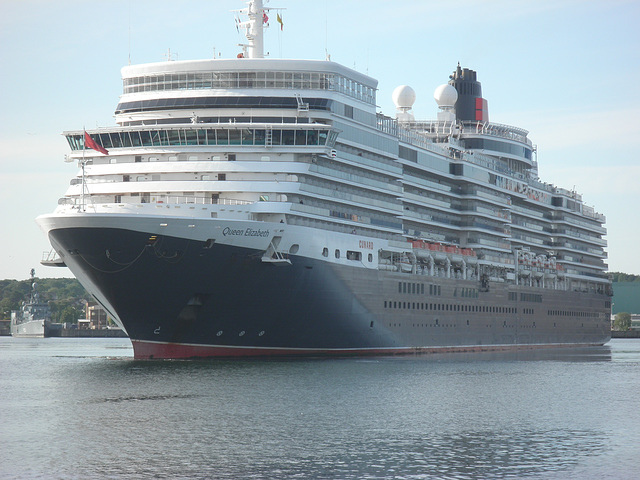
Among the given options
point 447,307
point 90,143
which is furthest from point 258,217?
point 447,307

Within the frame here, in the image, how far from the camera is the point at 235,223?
2004 inches

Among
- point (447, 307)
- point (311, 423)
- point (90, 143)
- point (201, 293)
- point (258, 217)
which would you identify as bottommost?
point (311, 423)

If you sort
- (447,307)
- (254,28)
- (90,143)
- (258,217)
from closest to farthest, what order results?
(90,143) < (258,217) < (254,28) < (447,307)

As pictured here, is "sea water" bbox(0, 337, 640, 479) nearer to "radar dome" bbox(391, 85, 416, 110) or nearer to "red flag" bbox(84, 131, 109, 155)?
"red flag" bbox(84, 131, 109, 155)

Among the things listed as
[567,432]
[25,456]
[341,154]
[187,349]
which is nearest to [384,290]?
[341,154]

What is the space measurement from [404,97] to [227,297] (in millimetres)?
41710

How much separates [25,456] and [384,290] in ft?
123

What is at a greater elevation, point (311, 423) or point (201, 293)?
point (201, 293)

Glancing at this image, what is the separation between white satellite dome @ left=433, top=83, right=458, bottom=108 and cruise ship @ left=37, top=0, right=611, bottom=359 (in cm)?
1617

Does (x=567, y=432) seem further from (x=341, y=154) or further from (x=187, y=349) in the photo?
(x=341, y=154)

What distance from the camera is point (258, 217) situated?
2103 inches

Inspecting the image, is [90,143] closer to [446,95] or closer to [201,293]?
[201,293]

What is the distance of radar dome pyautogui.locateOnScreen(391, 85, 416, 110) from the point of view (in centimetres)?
8756

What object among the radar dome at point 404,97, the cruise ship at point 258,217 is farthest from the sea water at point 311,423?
the radar dome at point 404,97
